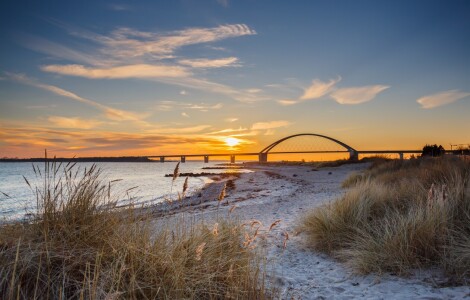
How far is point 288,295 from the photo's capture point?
397 cm

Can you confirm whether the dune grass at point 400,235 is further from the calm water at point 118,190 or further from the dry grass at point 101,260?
the calm water at point 118,190

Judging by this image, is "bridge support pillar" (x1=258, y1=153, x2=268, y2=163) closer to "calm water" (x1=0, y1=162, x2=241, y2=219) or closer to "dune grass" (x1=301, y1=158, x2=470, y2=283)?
"calm water" (x1=0, y1=162, x2=241, y2=219)

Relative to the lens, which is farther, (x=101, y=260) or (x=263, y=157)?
(x=263, y=157)

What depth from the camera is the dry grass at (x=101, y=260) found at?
2951 mm

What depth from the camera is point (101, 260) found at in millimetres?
3334

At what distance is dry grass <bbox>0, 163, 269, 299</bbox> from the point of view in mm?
2951

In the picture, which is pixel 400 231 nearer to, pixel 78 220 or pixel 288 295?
pixel 288 295

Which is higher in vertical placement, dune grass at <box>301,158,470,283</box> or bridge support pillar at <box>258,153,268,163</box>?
bridge support pillar at <box>258,153,268,163</box>

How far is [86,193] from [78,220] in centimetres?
39

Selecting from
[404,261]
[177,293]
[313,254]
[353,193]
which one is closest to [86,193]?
A: [177,293]

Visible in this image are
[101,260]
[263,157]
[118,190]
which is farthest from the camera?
→ [263,157]

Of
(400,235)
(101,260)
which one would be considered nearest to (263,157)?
(400,235)

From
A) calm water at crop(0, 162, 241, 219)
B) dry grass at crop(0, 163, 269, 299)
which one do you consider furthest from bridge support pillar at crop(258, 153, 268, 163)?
dry grass at crop(0, 163, 269, 299)

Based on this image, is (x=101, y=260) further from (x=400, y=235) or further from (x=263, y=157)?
(x=263, y=157)
